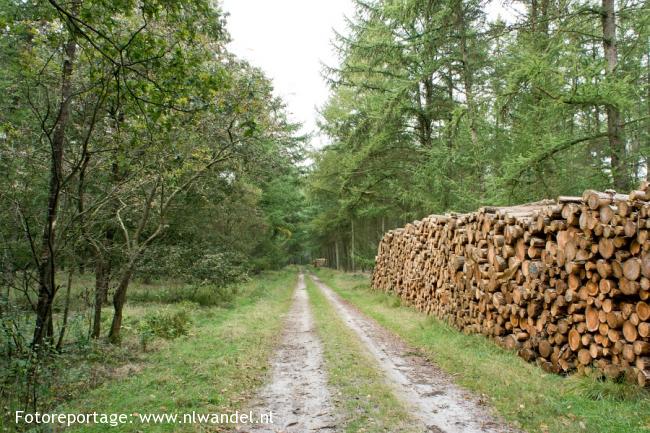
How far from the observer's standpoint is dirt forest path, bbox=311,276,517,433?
14.9ft

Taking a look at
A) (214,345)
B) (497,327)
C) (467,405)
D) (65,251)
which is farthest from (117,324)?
(497,327)

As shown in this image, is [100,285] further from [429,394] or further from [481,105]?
[481,105]

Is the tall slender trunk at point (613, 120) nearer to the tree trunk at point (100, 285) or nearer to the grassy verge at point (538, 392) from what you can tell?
the grassy verge at point (538, 392)

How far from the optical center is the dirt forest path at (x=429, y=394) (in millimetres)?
4551

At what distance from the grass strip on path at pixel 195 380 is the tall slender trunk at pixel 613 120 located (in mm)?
8816

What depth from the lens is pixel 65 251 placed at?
21.2 feet

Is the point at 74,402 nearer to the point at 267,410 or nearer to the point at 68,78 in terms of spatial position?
the point at 267,410

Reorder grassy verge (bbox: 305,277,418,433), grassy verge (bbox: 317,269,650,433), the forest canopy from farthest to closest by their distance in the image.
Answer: the forest canopy
grassy verge (bbox: 305,277,418,433)
grassy verge (bbox: 317,269,650,433)

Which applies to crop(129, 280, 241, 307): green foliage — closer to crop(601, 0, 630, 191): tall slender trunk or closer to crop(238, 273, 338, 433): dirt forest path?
crop(238, 273, 338, 433): dirt forest path

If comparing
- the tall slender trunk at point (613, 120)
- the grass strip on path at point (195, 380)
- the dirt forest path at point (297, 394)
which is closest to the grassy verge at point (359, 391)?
the dirt forest path at point (297, 394)

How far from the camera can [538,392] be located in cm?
537

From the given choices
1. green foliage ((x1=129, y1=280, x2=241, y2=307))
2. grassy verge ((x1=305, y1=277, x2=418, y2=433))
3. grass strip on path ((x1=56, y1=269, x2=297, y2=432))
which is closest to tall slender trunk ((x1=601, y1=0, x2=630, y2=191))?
grassy verge ((x1=305, y1=277, x2=418, y2=433))

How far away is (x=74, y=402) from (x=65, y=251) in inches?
92.1

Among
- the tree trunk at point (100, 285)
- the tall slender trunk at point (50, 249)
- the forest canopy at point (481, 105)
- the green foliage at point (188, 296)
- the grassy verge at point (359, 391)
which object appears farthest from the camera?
the green foliage at point (188, 296)
